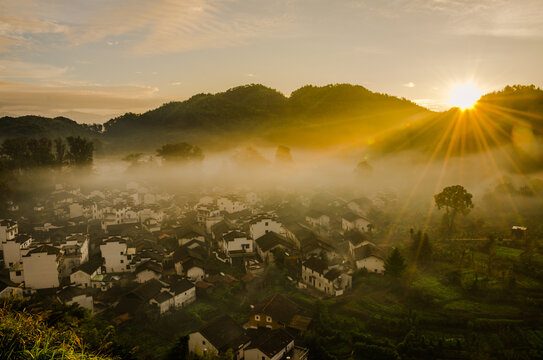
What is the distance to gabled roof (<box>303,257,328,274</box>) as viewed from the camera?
66.6ft

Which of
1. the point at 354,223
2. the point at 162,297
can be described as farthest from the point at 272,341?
the point at 354,223

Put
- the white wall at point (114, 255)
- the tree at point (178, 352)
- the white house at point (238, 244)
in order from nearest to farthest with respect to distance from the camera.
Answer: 1. the tree at point (178, 352)
2. the white wall at point (114, 255)
3. the white house at point (238, 244)

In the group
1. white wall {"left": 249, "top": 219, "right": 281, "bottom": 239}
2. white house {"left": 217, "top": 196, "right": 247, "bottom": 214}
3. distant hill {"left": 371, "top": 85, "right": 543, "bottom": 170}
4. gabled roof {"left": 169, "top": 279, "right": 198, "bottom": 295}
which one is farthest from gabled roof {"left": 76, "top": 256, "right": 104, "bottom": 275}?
distant hill {"left": 371, "top": 85, "right": 543, "bottom": 170}

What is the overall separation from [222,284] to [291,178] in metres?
36.3

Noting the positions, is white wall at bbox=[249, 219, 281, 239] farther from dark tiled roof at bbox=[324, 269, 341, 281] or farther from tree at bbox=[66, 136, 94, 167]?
tree at bbox=[66, 136, 94, 167]

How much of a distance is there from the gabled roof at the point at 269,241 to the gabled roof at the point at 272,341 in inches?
373

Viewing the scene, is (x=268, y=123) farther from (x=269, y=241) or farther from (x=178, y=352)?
(x=178, y=352)

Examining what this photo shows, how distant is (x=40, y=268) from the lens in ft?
63.4

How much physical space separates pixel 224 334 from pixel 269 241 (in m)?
11.0

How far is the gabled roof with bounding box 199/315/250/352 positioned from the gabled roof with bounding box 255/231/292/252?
897 centimetres

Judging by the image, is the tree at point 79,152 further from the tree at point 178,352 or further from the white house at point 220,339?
the tree at point 178,352

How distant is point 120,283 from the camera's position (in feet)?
66.3

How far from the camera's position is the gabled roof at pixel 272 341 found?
1350 cm

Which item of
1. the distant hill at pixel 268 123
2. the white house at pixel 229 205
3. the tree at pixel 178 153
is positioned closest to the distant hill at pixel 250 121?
the distant hill at pixel 268 123
